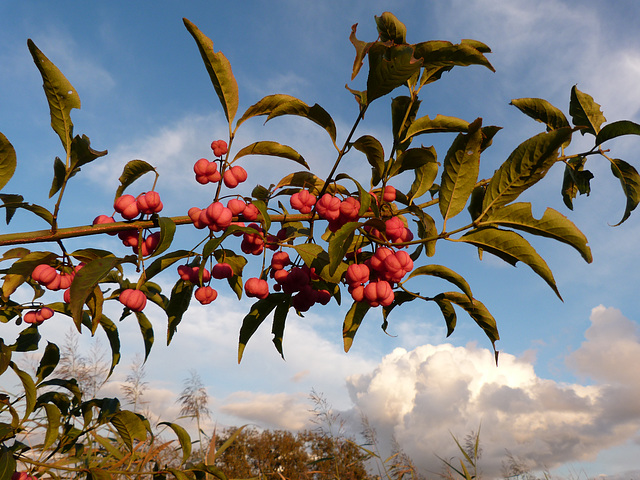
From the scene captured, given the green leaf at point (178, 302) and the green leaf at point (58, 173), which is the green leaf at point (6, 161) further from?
the green leaf at point (178, 302)

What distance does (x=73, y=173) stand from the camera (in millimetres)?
1651

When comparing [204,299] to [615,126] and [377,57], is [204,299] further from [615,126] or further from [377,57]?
[615,126]

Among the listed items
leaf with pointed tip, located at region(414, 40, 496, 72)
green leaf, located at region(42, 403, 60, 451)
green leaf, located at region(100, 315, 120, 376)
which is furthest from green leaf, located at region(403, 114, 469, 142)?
green leaf, located at region(42, 403, 60, 451)

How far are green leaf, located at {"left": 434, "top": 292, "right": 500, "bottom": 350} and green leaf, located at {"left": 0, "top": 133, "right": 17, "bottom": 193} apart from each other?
1537mm

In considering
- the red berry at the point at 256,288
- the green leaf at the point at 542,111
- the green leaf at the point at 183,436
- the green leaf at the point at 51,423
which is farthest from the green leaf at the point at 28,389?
the green leaf at the point at 542,111

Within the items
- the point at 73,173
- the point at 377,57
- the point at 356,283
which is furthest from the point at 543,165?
the point at 73,173

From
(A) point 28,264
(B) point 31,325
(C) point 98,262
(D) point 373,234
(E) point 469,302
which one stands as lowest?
(E) point 469,302

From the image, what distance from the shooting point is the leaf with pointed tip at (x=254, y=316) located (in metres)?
1.83

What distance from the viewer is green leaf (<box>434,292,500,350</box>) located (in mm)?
1658

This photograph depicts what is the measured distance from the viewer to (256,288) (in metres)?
1.72

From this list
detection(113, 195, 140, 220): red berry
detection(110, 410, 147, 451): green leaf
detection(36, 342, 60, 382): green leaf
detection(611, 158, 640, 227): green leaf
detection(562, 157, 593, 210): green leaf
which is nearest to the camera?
detection(113, 195, 140, 220): red berry

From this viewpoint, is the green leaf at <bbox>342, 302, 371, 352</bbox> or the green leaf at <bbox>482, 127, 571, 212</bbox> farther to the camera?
the green leaf at <bbox>342, 302, 371, 352</bbox>

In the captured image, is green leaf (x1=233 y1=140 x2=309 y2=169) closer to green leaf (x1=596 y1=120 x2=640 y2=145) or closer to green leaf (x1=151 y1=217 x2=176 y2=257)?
green leaf (x1=151 y1=217 x2=176 y2=257)

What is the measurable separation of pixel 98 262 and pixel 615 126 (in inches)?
77.5
